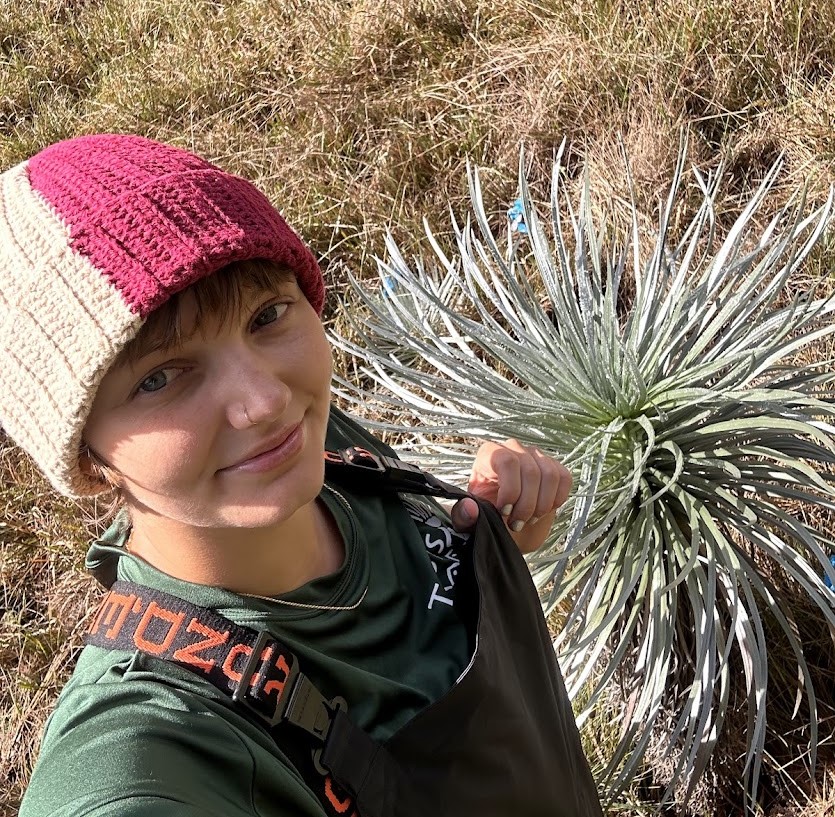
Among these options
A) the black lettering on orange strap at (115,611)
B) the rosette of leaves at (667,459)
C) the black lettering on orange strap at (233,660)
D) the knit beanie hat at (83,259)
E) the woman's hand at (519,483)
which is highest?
the knit beanie hat at (83,259)

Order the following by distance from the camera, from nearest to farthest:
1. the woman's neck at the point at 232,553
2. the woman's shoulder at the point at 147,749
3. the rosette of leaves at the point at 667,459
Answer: the woman's shoulder at the point at 147,749 → the woman's neck at the point at 232,553 → the rosette of leaves at the point at 667,459

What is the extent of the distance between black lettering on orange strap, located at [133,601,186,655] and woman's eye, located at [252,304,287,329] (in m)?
0.33

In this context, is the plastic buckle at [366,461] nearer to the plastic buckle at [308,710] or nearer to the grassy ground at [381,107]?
the plastic buckle at [308,710]

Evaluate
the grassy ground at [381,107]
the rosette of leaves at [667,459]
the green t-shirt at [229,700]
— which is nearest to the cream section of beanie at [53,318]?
the green t-shirt at [229,700]

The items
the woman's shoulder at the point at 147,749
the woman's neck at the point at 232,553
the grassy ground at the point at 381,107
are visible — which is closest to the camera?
the woman's shoulder at the point at 147,749

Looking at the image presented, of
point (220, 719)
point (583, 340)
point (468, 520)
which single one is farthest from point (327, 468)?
point (583, 340)

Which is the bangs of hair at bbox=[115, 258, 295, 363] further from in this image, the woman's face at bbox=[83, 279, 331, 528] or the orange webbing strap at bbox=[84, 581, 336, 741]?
the orange webbing strap at bbox=[84, 581, 336, 741]

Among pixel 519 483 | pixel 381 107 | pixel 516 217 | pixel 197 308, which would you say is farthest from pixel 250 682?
pixel 381 107

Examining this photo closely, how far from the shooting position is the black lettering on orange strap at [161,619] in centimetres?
94

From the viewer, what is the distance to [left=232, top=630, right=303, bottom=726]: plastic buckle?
36.2 inches

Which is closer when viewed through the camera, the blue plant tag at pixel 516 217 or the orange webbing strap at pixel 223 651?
the orange webbing strap at pixel 223 651

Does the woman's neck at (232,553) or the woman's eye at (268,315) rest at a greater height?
the woman's eye at (268,315)

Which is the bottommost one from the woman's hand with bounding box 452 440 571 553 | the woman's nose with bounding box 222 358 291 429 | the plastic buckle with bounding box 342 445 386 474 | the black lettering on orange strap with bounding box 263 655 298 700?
the woman's hand with bounding box 452 440 571 553

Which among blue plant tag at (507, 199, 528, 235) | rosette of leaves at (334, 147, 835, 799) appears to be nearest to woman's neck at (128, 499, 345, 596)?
rosette of leaves at (334, 147, 835, 799)
